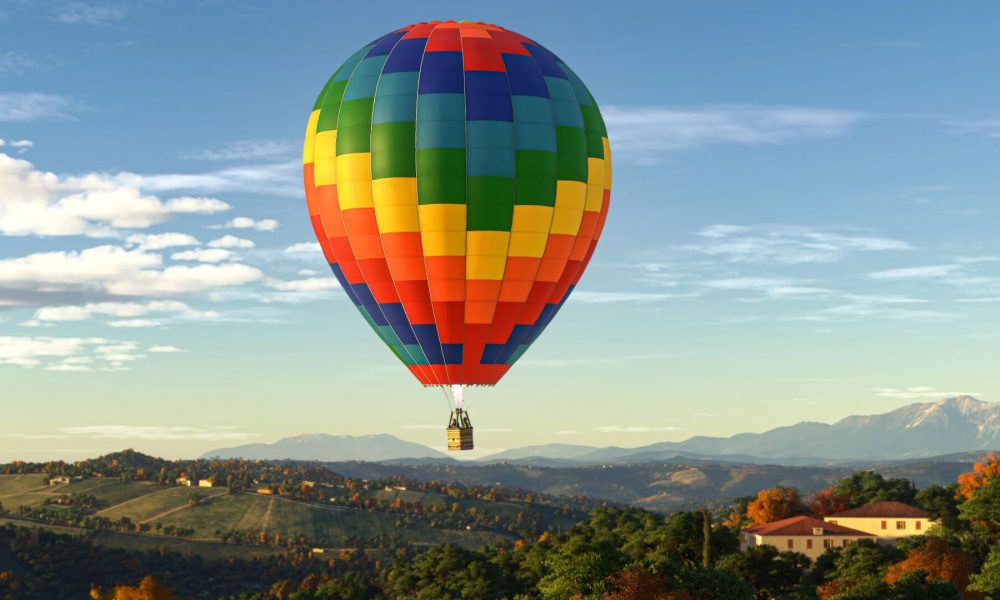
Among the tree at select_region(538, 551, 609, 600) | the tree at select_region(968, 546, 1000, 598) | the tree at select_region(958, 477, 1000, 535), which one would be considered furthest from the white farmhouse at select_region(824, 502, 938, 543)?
the tree at select_region(538, 551, 609, 600)

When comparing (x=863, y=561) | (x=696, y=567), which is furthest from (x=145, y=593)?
(x=863, y=561)

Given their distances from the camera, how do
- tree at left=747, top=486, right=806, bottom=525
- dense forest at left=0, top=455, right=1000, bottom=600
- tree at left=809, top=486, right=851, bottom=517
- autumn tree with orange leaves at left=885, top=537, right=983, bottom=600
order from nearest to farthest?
dense forest at left=0, top=455, right=1000, bottom=600 < autumn tree with orange leaves at left=885, top=537, right=983, bottom=600 < tree at left=809, top=486, right=851, bottom=517 < tree at left=747, top=486, right=806, bottom=525

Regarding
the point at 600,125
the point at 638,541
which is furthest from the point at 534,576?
the point at 600,125

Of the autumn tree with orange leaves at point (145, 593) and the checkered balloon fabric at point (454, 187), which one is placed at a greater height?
the checkered balloon fabric at point (454, 187)

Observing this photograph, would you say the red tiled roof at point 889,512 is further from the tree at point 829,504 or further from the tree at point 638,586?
the tree at point 638,586

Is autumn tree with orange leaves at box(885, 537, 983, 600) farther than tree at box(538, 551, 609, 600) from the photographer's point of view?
Yes

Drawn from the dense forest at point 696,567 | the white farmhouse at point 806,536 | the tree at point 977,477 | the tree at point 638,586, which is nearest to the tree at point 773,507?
the white farmhouse at point 806,536

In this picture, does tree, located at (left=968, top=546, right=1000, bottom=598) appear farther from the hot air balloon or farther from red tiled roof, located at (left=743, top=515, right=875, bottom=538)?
red tiled roof, located at (left=743, top=515, right=875, bottom=538)
